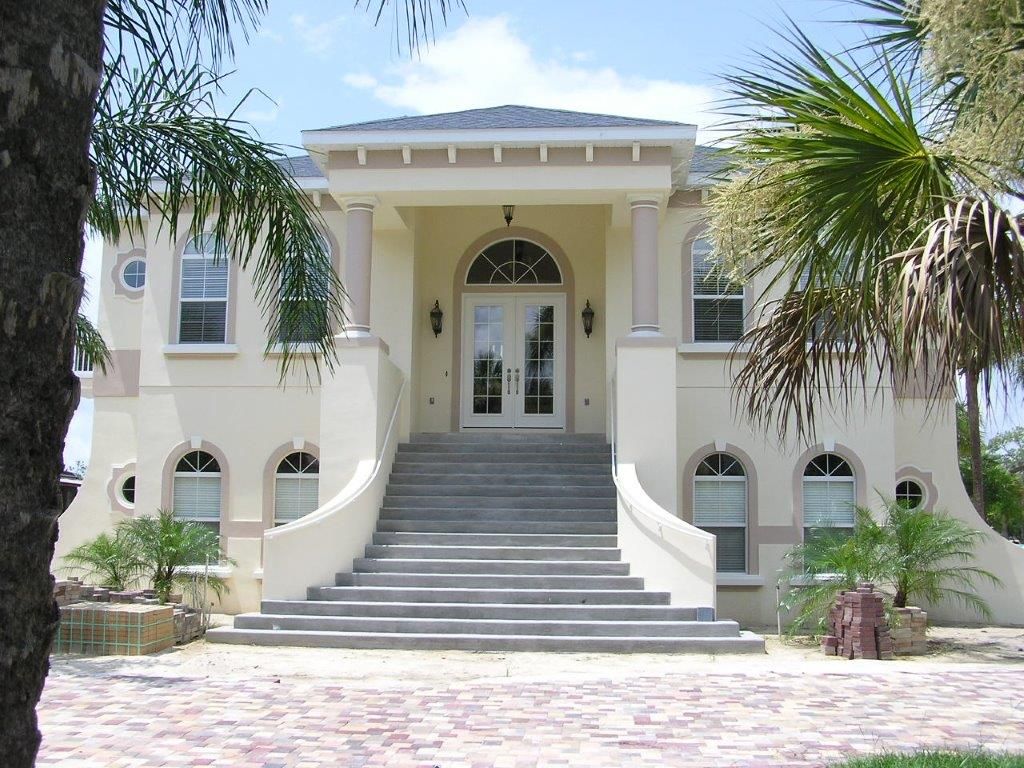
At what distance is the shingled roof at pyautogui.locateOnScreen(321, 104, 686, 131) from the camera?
46.2 feet

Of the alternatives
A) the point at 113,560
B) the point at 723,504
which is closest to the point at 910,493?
the point at 723,504

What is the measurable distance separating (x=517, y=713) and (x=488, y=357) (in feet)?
32.5

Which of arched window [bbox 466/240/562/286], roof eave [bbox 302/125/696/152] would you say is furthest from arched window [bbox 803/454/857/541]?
roof eave [bbox 302/125/696/152]

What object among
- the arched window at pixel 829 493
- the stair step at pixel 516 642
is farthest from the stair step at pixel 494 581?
the arched window at pixel 829 493

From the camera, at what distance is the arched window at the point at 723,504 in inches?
610

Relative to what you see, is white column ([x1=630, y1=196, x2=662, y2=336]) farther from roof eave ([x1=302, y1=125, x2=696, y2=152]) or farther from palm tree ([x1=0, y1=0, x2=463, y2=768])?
palm tree ([x1=0, y1=0, x2=463, y2=768])

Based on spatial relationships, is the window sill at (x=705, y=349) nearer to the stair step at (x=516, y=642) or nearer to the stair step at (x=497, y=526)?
the stair step at (x=497, y=526)

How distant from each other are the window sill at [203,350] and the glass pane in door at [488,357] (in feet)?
12.6

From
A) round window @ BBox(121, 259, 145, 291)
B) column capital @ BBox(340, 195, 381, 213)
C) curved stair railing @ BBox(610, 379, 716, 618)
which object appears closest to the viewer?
curved stair railing @ BBox(610, 379, 716, 618)

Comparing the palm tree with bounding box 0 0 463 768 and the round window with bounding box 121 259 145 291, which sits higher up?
the round window with bounding box 121 259 145 291

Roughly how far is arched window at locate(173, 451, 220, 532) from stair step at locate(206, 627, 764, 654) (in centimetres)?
531

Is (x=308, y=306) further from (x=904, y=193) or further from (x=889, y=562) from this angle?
(x=889, y=562)

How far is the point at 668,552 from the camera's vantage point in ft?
39.7

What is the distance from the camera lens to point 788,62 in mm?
6316
